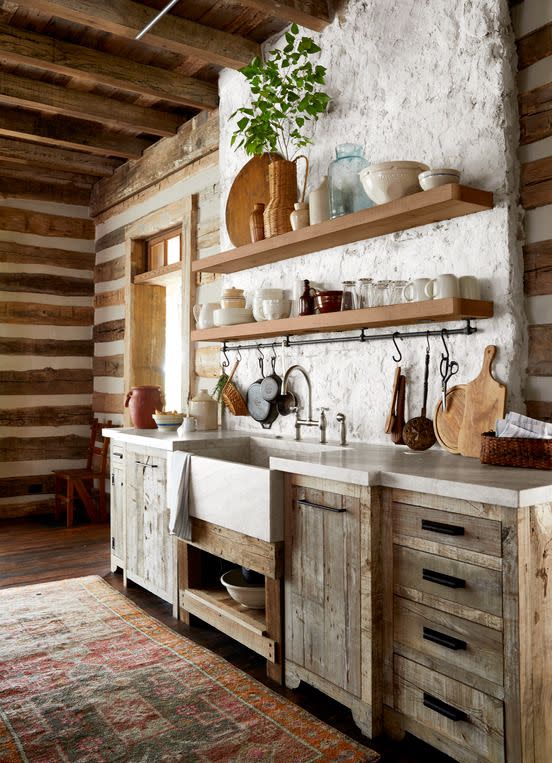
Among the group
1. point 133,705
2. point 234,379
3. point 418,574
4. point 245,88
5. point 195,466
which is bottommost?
point 133,705

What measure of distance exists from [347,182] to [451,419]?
3.79ft

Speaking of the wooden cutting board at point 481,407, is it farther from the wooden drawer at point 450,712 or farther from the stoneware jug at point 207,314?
the stoneware jug at point 207,314

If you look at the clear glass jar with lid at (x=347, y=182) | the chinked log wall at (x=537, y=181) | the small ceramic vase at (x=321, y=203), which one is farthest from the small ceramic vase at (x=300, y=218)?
the chinked log wall at (x=537, y=181)

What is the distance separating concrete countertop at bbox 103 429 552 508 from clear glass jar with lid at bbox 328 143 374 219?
106 cm

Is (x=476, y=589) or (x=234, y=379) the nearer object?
(x=476, y=589)

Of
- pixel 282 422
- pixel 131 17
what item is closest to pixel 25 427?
pixel 282 422

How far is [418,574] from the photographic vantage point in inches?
80.4

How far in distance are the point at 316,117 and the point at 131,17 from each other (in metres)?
1.03

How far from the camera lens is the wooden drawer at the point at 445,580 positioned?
1.83 meters

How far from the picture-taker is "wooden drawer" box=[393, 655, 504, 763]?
5.97 feet

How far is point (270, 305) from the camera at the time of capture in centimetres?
341

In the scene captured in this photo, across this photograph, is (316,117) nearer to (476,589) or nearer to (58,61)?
(58,61)

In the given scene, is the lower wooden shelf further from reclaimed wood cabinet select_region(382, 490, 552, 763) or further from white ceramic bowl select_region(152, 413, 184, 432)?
white ceramic bowl select_region(152, 413, 184, 432)

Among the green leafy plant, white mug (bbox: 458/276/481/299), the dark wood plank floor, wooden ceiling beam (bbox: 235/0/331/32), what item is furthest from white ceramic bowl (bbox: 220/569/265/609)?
wooden ceiling beam (bbox: 235/0/331/32)
